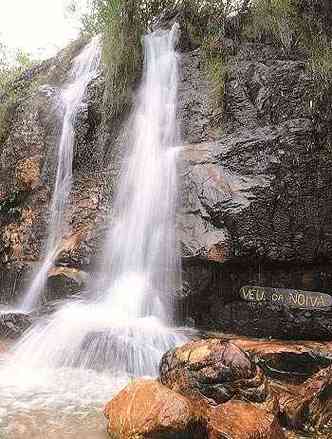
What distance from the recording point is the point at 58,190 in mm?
7758

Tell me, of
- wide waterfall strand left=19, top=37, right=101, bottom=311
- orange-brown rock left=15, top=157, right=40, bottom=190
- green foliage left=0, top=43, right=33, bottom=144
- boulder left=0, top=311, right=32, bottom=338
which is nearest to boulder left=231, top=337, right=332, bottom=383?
boulder left=0, top=311, right=32, bottom=338

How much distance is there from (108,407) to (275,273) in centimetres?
285

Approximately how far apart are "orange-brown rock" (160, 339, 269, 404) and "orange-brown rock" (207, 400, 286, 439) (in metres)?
0.11

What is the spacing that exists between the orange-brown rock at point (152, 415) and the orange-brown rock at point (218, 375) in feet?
1.27

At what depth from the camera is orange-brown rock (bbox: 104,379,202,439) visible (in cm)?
297

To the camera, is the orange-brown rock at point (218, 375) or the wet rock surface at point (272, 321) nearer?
the orange-brown rock at point (218, 375)

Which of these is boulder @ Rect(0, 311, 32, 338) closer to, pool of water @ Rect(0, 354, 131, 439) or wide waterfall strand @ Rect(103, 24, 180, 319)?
pool of water @ Rect(0, 354, 131, 439)

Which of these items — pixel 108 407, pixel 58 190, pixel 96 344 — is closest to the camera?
pixel 108 407

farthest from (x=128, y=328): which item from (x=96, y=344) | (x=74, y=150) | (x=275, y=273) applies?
(x=74, y=150)

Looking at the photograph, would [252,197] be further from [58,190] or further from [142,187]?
[58,190]

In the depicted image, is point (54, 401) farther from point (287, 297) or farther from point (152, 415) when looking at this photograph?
point (287, 297)

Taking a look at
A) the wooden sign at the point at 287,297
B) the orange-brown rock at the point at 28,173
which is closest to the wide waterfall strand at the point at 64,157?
the orange-brown rock at the point at 28,173

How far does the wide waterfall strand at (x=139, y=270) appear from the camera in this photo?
4.87 meters

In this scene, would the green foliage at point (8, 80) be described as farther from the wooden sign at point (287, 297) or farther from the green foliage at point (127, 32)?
the wooden sign at point (287, 297)
